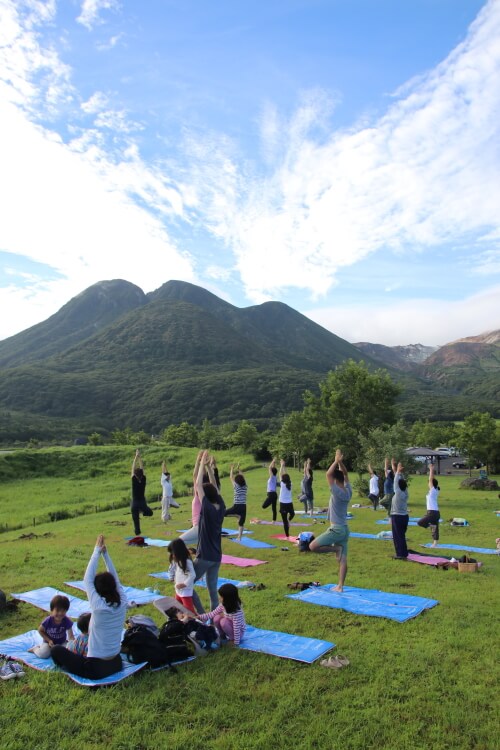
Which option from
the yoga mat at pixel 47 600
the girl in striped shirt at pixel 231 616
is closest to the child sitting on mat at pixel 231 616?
the girl in striped shirt at pixel 231 616

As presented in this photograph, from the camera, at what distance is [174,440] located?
8031cm

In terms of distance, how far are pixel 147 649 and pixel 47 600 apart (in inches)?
146

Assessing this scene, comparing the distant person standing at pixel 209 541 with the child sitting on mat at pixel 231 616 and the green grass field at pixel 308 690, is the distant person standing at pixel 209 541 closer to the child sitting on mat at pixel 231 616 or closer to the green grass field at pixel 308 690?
the green grass field at pixel 308 690

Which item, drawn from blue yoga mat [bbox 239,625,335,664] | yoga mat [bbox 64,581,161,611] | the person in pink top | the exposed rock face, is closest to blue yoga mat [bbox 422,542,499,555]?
the person in pink top

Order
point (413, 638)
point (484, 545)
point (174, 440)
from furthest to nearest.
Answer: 1. point (174, 440)
2. point (484, 545)
3. point (413, 638)

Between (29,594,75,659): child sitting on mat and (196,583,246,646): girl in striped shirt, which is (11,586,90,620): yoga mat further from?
(196,583,246,646): girl in striped shirt

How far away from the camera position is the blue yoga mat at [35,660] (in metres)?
5.63

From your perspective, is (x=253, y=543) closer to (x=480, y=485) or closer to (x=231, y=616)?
(x=231, y=616)

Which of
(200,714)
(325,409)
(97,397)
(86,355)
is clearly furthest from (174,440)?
(86,355)

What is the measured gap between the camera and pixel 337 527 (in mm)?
9117

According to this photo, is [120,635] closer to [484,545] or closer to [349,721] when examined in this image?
[349,721]

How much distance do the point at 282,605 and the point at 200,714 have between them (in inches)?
135

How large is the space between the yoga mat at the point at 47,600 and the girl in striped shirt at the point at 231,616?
112 inches

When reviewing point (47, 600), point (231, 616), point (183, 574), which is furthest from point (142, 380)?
point (231, 616)
